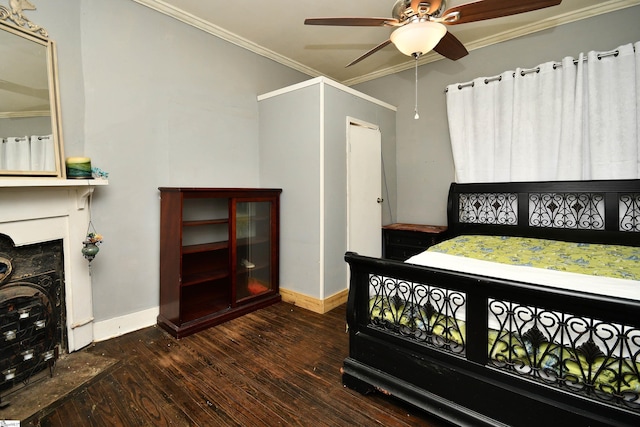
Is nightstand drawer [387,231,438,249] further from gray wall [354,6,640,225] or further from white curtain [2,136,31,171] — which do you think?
white curtain [2,136,31,171]

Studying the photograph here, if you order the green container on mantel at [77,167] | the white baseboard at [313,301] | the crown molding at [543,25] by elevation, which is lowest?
the white baseboard at [313,301]

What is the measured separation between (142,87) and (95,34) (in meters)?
0.44

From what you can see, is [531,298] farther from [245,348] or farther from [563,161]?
[563,161]

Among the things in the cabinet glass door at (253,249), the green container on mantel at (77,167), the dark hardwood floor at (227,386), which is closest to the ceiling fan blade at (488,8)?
the cabinet glass door at (253,249)

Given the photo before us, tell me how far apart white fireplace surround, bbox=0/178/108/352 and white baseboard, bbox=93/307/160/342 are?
0.21 feet

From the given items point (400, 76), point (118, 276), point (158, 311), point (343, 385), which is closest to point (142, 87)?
point (118, 276)

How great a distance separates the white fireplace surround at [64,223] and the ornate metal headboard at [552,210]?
342 centimetres

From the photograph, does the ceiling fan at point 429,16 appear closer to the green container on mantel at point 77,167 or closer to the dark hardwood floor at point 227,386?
the green container on mantel at point 77,167

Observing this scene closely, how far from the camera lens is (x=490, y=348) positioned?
1.31 meters

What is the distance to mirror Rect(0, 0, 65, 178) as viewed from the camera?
1.79 metres

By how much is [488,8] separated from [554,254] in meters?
1.73

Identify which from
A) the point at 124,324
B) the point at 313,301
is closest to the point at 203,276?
the point at 124,324

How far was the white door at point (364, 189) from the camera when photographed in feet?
10.5

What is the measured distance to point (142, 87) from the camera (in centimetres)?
249
